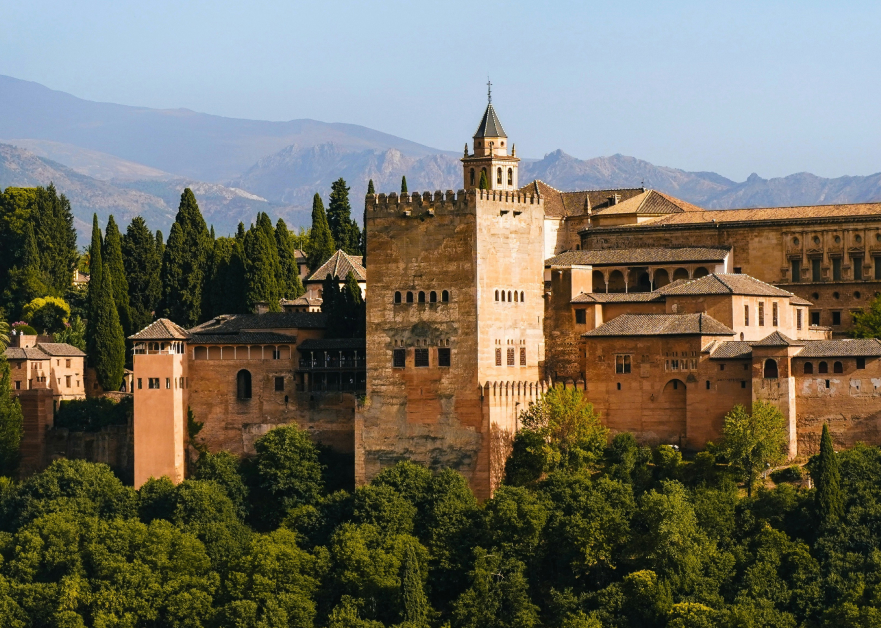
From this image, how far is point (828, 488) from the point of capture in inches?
2124

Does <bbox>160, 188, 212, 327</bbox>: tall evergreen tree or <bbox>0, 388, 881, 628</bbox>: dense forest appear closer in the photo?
<bbox>0, 388, 881, 628</bbox>: dense forest

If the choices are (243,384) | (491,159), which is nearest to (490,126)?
(491,159)

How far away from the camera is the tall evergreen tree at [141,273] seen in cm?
7431

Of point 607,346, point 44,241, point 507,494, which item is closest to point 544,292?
point 607,346

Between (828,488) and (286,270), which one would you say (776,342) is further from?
(286,270)

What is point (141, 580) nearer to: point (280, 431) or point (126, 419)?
point (280, 431)

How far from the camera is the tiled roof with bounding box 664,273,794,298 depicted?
61406 mm

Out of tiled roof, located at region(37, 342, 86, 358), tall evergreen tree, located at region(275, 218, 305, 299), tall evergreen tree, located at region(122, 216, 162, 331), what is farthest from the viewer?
tall evergreen tree, located at region(122, 216, 162, 331)

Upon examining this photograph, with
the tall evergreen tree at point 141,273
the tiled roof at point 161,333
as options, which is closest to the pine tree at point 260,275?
the tall evergreen tree at point 141,273

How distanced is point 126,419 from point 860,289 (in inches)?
1079

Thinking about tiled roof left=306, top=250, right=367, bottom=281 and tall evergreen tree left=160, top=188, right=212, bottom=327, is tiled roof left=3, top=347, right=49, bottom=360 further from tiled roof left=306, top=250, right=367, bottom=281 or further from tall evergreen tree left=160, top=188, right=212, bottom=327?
tiled roof left=306, top=250, right=367, bottom=281

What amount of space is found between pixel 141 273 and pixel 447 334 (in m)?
21.0

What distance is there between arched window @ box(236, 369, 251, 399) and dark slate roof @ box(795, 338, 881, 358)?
1844 centimetres

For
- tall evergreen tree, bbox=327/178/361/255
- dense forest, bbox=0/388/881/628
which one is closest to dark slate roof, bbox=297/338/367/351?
dense forest, bbox=0/388/881/628
